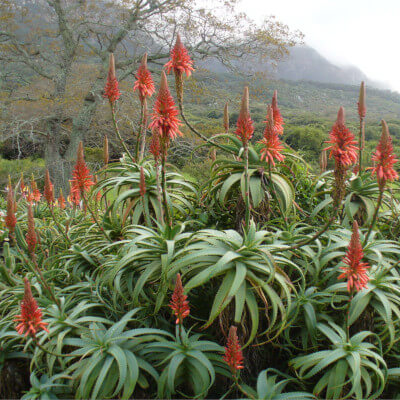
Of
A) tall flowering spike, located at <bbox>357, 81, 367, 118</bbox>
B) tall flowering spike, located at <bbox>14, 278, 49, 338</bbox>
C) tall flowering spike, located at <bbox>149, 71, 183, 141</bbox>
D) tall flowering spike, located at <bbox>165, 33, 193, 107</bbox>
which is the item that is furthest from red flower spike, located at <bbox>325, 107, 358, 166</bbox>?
tall flowering spike, located at <bbox>14, 278, 49, 338</bbox>

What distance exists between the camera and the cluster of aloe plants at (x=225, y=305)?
1.56 meters

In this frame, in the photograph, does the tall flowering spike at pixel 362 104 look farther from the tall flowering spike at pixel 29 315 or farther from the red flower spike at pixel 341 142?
the tall flowering spike at pixel 29 315

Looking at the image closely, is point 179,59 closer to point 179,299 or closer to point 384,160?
point 384,160

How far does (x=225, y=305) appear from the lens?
1514mm

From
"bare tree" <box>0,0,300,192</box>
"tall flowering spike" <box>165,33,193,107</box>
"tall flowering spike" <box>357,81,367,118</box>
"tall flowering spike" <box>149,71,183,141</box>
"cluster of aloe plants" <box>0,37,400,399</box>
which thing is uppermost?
"bare tree" <box>0,0,300,192</box>

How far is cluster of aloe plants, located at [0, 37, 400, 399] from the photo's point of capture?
156 cm

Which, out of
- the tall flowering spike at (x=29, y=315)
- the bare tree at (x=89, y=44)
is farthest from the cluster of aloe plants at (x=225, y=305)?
the bare tree at (x=89, y=44)

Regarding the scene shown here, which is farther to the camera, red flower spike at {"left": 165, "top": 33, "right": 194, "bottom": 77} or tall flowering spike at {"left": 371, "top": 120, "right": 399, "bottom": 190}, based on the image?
red flower spike at {"left": 165, "top": 33, "right": 194, "bottom": 77}

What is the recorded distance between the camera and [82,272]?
2.45 metres

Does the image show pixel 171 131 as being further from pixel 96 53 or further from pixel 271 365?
pixel 96 53

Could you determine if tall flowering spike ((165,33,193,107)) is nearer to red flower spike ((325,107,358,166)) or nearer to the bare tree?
red flower spike ((325,107,358,166))

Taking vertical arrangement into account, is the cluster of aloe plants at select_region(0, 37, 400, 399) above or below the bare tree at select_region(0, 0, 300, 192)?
below

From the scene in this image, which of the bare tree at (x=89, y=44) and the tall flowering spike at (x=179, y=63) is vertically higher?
the bare tree at (x=89, y=44)

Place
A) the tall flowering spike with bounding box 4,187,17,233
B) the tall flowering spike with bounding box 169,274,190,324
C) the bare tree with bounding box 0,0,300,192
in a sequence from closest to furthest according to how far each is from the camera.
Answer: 1. the tall flowering spike with bounding box 169,274,190,324
2. the tall flowering spike with bounding box 4,187,17,233
3. the bare tree with bounding box 0,0,300,192
